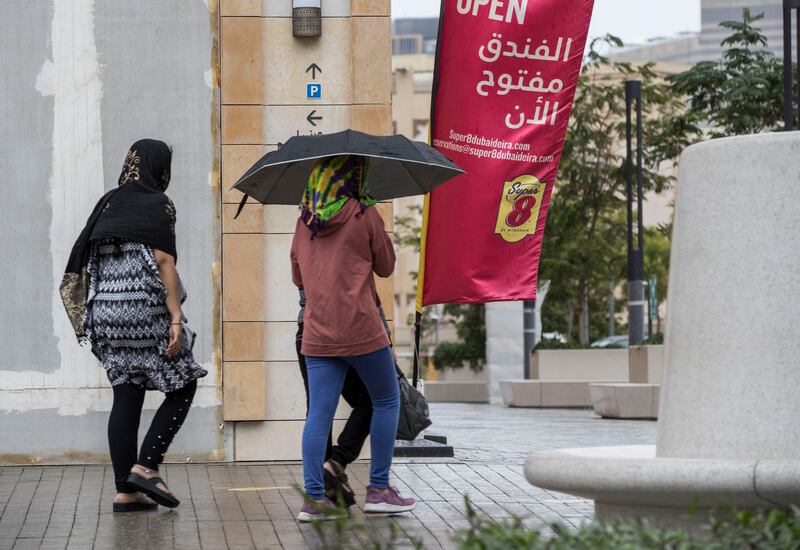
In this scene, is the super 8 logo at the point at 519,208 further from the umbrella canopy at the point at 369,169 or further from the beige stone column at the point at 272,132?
the umbrella canopy at the point at 369,169

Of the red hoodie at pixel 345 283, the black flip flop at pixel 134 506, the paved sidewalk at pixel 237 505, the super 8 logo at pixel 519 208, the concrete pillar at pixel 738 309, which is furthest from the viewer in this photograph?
the super 8 logo at pixel 519 208

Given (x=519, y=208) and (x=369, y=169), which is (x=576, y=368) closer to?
(x=519, y=208)

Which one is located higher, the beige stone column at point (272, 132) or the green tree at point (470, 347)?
the beige stone column at point (272, 132)

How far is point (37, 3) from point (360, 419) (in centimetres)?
426

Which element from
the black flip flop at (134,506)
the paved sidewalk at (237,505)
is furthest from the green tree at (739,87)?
the black flip flop at (134,506)

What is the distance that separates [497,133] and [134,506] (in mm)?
4129

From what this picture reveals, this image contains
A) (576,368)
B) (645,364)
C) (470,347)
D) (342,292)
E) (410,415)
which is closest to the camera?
(342,292)

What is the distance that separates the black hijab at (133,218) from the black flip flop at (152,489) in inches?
35.0

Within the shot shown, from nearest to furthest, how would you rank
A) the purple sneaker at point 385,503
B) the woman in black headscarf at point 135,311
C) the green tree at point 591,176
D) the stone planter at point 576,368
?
1. the purple sneaker at point 385,503
2. the woman in black headscarf at point 135,311
3. the stone planter at point 576,368
4. the green tree at point 591,176

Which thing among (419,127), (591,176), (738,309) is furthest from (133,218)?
(419,127)

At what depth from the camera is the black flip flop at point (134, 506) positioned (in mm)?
7859

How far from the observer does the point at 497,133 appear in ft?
35.2

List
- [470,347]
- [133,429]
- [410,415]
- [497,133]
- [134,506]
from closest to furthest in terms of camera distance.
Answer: [134,506] → [133,429] → [497,133] → [410,415] → [470,347]

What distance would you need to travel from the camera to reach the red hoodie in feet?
24.4
